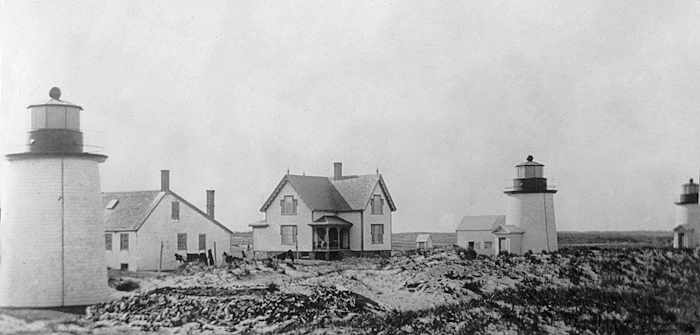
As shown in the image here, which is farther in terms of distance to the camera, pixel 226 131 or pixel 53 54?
pixel 226 131

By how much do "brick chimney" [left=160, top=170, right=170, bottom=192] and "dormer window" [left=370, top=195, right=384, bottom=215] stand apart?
6951 mm

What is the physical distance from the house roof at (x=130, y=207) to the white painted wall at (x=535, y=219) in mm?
8740

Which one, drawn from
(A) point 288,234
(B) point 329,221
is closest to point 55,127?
(A) point 288,234

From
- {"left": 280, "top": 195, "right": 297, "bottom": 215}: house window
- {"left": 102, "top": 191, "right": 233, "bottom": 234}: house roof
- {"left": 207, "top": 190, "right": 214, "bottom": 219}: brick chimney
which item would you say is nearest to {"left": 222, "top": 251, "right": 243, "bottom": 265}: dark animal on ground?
{"left": 207, "top": 190, "right": 214, "bottom": 219}: brick chimney

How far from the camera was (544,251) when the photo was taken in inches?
722

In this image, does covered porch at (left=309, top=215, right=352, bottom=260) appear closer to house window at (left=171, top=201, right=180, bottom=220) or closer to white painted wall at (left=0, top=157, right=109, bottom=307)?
house window at (left=171, top=201, right=180, bottom=220)

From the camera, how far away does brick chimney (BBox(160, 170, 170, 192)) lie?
48.8 feet

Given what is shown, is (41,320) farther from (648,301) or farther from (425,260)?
(648,301)

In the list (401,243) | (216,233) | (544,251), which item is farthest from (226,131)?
(401,243)

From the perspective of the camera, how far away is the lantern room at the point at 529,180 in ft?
59.7

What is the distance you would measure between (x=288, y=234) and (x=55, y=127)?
7.33 meters

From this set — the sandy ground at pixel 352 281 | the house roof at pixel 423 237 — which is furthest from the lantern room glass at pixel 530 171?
the house roof at pixel 423 237

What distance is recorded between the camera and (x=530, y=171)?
1842 cm

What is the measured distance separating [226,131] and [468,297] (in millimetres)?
6337
